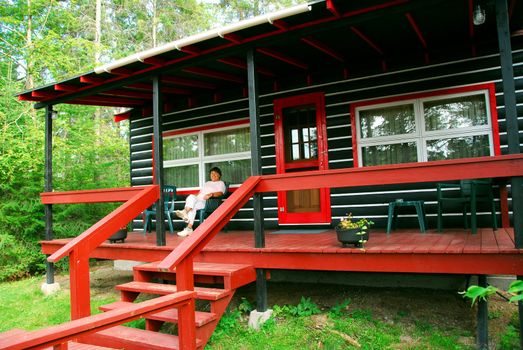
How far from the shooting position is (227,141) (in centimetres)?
716

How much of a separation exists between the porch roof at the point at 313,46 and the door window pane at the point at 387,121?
0.56 metres

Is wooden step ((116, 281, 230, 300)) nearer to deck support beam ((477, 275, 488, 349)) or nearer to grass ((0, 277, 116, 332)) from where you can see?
grass ((0, 277, 116, 332))

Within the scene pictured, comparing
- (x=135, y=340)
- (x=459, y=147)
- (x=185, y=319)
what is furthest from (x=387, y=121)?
(x=135, y=340)

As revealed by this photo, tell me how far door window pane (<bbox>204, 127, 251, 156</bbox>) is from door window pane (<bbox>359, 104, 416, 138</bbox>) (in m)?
2.02

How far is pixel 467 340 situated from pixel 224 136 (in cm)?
492

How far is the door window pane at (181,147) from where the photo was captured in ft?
24.8

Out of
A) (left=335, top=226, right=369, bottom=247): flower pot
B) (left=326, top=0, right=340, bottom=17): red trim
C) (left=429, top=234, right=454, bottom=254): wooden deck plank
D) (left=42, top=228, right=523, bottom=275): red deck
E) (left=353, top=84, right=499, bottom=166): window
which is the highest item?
(left=326, top=0, right=340, bottom=17): red trim

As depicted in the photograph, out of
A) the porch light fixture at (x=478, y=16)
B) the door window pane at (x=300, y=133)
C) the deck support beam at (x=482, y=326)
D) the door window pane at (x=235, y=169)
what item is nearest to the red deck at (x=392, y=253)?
the deck support beam at (x=482, y=326)

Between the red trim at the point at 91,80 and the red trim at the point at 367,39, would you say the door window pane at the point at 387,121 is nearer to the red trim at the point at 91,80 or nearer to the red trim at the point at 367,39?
the red trim at the point at 367,39

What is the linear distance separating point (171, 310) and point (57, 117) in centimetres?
929

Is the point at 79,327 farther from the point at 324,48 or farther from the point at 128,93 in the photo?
the point at 128,93

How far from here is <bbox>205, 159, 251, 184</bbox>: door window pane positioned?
6.90 meters

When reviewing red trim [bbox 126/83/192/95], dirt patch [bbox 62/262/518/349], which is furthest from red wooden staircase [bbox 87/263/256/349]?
red trim [bbox 126/83/192/95]

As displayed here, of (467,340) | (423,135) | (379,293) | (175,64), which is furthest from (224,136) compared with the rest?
(467,340)
